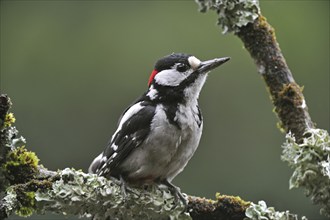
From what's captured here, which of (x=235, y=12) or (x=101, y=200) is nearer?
(x=101, y=200)

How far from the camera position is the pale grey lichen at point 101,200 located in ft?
8.86

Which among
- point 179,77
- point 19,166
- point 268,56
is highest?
point 268,56

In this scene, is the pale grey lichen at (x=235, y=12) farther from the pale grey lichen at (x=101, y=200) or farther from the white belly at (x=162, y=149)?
the pale grey lichen at (x=101, y=200)

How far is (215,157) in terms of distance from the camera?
5832 mm

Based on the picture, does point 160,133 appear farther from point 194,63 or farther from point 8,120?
point 8,120

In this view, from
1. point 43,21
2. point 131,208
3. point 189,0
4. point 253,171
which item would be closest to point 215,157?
point 253,171

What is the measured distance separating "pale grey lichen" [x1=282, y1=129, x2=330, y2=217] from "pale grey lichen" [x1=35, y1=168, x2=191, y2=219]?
559mm

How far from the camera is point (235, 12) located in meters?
3.47

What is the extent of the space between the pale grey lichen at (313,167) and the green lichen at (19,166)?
43.1 inches

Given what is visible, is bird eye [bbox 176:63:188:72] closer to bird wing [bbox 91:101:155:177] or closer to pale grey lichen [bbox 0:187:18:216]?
bird wing [bbox 91:101:155:177]

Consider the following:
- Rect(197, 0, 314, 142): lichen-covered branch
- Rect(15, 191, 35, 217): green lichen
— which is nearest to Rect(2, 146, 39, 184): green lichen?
Rect(15, 191, 35, 217): green lichen

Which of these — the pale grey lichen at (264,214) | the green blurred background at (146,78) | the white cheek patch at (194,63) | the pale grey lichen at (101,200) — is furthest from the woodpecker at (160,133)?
the green blurred background at (146,78)

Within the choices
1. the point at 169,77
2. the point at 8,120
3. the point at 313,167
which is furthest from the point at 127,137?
the point at 313,167

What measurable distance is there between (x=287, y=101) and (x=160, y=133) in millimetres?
661
